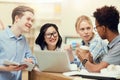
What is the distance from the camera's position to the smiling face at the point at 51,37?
264 cm

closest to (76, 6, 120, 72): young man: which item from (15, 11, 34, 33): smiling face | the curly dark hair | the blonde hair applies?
the curly dark hair

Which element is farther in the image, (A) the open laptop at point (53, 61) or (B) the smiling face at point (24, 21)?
(B) the smiling face at point (24, 21)

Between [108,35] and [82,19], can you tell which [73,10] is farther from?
[108,35]

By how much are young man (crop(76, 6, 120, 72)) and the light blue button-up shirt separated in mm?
496

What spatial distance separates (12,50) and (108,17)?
92 cm

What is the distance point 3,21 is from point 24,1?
0.37 meters

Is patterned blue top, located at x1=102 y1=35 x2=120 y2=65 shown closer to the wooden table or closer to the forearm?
the forearm

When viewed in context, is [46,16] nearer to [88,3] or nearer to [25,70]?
[88,3]

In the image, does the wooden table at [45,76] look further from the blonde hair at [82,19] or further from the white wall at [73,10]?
the white wall at [73,10]

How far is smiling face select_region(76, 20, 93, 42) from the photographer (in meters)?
2.74

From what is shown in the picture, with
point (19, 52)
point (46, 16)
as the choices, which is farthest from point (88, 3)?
point (19, 52)

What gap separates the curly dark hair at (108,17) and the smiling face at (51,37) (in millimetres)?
724

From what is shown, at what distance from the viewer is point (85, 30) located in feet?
9.28

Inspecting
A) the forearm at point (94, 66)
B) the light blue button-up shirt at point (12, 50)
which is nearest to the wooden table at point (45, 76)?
the light blue button-up shirt at point (12, 50)
